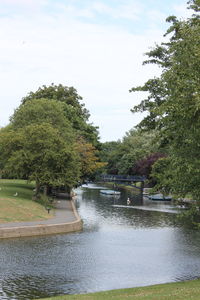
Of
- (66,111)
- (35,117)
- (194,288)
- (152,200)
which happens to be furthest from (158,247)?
(152,200)

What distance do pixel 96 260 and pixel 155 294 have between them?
1115cm

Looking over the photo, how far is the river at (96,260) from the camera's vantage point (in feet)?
74.6

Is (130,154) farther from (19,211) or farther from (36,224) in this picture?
(36,224)

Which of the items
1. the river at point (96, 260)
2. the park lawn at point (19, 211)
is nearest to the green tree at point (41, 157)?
the park lawn at point (19, 211)

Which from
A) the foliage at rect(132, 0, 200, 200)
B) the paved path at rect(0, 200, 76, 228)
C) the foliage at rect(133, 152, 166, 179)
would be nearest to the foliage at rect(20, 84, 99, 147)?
the foliage at rect(133, 152, 166, 179)

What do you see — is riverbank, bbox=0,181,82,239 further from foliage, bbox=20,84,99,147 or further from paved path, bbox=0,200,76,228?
foliage, bbox=20,84,99,147

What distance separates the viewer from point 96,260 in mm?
28875

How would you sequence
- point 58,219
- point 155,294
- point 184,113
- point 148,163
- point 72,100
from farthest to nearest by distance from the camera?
1. point 148,163
2. point 72,100
3. point 58,219
4. point 184,113
5. point 155,294

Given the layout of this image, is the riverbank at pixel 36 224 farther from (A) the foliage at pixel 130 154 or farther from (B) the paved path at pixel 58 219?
(A) the foliage at pixel 130 154

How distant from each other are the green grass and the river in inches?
113

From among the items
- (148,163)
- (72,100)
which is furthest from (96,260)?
(148,163)

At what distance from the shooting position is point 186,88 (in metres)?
20.8

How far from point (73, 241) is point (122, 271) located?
9565mm

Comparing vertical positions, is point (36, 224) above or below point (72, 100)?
below
